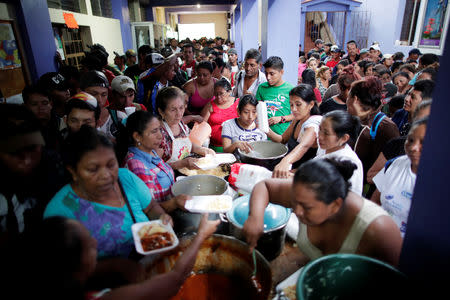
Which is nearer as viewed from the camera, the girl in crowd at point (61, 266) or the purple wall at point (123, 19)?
the girl in crowd at point (61, 266)

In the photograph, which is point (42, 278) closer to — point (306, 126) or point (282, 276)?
point (282, 276)

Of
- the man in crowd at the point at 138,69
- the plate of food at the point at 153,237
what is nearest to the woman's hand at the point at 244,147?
the plate of food at the point at 153,237

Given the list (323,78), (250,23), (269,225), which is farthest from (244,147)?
(250,23)

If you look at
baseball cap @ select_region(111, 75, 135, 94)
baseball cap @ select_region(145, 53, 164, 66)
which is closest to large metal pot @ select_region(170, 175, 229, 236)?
baseball cap @ select_region(111, 75, 135, 94)

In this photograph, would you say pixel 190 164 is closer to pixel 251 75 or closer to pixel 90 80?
pixel 90 80

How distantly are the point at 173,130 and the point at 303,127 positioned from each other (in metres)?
1.40

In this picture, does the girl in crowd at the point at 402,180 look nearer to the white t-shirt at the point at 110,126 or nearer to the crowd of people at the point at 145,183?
the crowd of people at the point at 145,183

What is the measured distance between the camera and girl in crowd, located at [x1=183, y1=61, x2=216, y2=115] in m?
4.24

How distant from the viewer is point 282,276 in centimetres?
153

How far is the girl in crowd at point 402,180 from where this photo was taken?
166 cm

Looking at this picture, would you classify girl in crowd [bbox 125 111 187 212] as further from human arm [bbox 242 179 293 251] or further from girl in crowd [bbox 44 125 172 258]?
human arm [bbox 242 179 293 251]

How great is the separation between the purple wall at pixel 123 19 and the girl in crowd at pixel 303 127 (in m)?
11.5

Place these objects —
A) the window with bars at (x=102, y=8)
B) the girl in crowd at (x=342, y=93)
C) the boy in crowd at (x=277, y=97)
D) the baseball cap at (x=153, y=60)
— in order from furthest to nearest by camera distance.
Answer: the window with bars at (x=102, y=8), the baseball cap at (x=153, y=60), the girl in crowd at (x=342, y=93), the boy in crowd at (x=277, y=97)

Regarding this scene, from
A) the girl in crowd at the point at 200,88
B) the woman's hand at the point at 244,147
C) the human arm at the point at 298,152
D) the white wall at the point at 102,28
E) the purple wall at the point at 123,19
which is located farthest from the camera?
the purple wall at the point at 123,19
